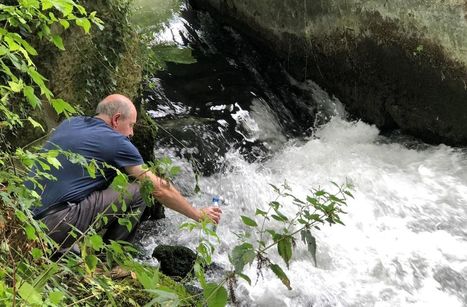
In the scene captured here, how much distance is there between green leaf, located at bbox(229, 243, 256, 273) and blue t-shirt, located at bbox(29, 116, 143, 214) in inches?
67.6

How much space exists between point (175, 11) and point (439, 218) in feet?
23.6

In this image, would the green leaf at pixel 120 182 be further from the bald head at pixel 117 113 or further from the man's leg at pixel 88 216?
the bald head at pixel 117 113

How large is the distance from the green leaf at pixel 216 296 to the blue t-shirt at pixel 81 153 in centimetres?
194

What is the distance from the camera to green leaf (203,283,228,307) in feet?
5.26

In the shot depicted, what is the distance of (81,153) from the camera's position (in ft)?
10.8

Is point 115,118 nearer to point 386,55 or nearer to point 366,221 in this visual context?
point 366,221

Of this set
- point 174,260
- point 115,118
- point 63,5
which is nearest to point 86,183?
point 115,118

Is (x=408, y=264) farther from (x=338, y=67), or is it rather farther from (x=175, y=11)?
(x=175, y=11)

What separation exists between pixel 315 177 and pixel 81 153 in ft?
12.2

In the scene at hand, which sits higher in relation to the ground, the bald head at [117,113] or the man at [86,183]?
the bald head at [117,113]

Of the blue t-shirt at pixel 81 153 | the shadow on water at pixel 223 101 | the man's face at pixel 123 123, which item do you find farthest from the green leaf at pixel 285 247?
the shadow on water at pixel 223 101

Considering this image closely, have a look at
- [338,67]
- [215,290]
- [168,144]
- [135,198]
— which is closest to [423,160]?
[338,67]

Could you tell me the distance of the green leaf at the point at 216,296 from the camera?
1604 mm

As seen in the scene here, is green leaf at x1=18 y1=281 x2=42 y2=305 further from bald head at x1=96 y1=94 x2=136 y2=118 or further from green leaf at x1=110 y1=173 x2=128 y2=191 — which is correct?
bald head at x1=96 y1=94 x2=136 y2=118
